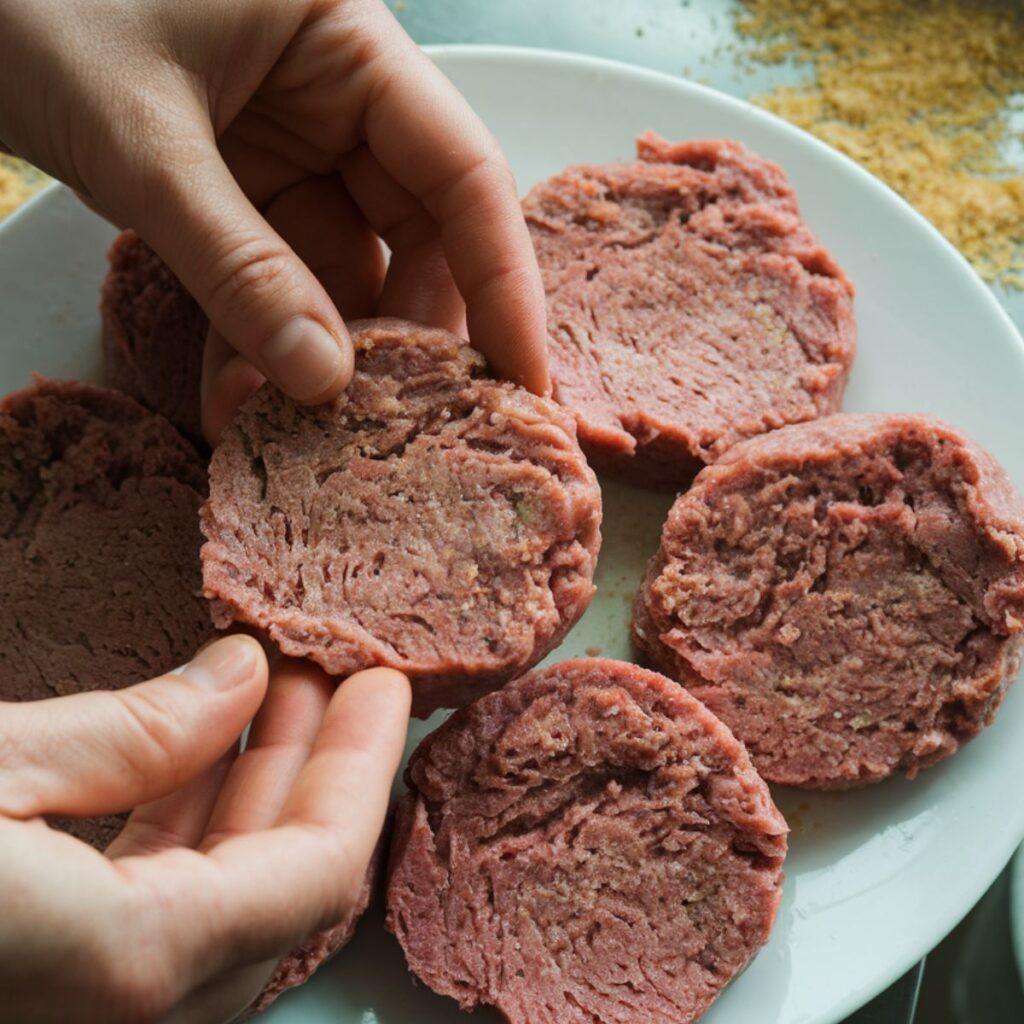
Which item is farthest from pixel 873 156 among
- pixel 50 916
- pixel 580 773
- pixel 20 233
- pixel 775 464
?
pixel 50 916

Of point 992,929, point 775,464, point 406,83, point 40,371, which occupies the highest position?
point 406,83

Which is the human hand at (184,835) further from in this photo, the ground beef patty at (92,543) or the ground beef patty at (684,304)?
the ground beef patty at (684,304)

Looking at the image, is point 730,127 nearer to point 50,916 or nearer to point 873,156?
point 873,156

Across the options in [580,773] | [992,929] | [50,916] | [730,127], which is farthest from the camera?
[730,127]

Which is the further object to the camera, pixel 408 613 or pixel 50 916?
pixel 408 613

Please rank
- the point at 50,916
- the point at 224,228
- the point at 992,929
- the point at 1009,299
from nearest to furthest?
1. the point at 50,916
2. the point at 224,228
3. the point at 992,929
4. the point at 1009,299

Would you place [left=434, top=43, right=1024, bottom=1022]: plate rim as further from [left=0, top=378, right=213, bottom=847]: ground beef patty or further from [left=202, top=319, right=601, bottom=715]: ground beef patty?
[left=0, top=378, right=213, bottom=847]: ground beef patty

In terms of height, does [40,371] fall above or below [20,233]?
below

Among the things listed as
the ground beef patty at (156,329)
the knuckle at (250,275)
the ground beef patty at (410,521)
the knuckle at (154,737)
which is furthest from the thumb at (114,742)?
the ground beef patty at (156,329)
